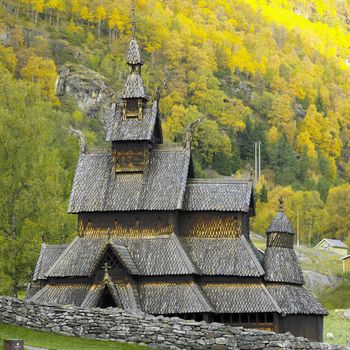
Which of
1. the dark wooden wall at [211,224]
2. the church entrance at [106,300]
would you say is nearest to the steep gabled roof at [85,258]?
the church entrance at [106,300]

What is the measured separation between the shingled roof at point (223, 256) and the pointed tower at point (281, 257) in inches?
46.9

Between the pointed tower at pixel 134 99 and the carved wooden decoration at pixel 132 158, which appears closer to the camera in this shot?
the carved wooden decoration at pixel 132 158

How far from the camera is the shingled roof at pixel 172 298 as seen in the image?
163 ft

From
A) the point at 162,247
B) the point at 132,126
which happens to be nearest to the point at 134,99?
the point at 132,126

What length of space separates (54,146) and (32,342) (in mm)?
54423

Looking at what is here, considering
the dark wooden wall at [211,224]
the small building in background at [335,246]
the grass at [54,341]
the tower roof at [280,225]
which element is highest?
the small building in background at [335,246]

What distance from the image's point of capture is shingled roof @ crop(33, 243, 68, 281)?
54.4 meters

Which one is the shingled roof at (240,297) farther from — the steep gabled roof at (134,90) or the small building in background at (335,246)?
the small building in background at (335,246)

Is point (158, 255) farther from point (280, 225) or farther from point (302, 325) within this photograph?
point (302, 325)

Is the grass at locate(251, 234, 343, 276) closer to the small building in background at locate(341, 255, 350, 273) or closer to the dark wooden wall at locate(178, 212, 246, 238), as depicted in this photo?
the small building in background at locate(341, 255, 350, 273)

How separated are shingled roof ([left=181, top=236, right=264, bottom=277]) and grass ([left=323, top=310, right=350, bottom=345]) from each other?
518 inches

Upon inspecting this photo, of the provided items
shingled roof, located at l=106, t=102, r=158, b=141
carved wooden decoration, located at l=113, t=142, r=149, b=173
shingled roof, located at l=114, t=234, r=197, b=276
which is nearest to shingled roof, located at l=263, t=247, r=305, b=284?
shingled roof, located at l=114, t=234, r=197, b=276

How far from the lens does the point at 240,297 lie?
51.3 meters

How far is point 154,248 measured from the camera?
52.5m
